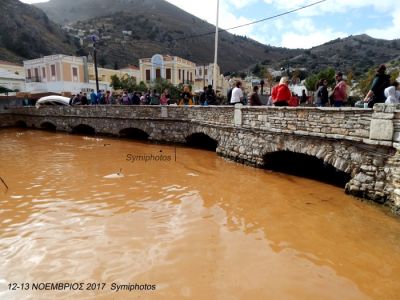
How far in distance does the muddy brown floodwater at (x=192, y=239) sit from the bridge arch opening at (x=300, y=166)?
0.74 meters

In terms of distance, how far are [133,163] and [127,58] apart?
241 feet

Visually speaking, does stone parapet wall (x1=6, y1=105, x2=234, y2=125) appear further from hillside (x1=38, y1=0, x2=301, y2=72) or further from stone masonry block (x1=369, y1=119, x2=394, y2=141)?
hillside (x1=38, y1=0, x2=301, y2=72)

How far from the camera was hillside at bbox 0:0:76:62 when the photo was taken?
190ft

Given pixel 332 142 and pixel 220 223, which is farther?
pixel 332 142

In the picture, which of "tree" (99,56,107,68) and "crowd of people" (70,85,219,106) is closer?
"crowd of people" (70,85,219,106)

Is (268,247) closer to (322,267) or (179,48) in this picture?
(322,267)

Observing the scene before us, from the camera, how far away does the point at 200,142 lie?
49.4 feet

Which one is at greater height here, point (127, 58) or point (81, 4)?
point (81, 4)

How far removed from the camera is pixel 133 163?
1116 cm

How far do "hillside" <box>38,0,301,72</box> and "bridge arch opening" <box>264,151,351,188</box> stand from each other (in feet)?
220

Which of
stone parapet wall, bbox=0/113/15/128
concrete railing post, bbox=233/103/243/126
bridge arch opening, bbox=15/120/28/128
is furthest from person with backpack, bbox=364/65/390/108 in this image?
stone parapet wall, bbox=0/113/15/128

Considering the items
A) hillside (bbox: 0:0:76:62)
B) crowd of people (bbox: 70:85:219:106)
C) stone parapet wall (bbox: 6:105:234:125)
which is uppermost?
hillside (bbox: 0:0:76:62)

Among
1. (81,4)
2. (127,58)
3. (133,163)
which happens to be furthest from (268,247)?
(81,4)

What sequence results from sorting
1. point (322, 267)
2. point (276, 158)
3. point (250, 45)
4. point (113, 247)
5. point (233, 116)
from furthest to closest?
1. point (250, 45)
2. point (233, 116)
3. point (276, 158)
4. point (113, 247)
5. point (322, 267)
